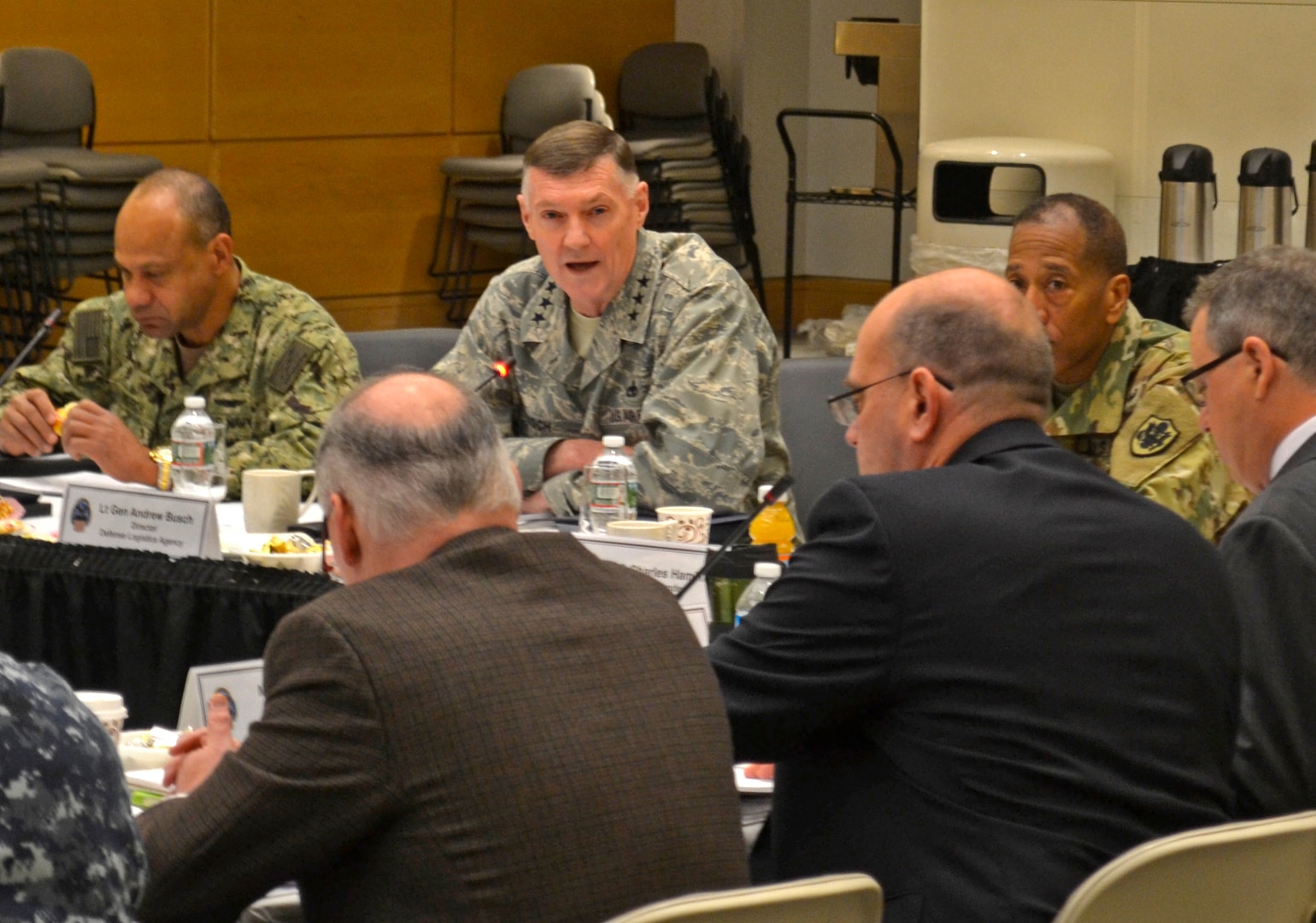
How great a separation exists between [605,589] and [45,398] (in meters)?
1.97

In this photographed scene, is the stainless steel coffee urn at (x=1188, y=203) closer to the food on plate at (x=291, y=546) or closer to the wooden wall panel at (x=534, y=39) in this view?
the food on plate at (x=291, y=546)

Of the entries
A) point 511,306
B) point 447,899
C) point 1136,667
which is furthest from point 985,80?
point 447,899

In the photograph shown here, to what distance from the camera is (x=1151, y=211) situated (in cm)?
568

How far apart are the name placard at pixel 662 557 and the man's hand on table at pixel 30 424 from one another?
1.30 meters

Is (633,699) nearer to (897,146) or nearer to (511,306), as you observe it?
(511,306)

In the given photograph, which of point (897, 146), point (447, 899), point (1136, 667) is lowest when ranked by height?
point (447, 899)

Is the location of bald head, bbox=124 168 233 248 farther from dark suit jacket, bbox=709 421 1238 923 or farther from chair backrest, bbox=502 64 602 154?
chair backrest, bbox=502 64 602 154

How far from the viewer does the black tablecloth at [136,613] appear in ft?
8.49

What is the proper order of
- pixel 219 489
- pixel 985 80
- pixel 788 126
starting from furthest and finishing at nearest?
pixel 788 126, pixel 985 80, pixel 219 489

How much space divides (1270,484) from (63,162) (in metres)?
4.86

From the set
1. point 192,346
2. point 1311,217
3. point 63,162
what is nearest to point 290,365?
point 192,346

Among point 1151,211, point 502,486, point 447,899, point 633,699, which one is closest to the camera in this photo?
point 447,899

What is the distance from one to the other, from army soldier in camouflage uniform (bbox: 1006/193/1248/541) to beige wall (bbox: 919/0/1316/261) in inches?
89.2

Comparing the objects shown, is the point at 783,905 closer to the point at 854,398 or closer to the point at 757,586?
the point at 854,398
